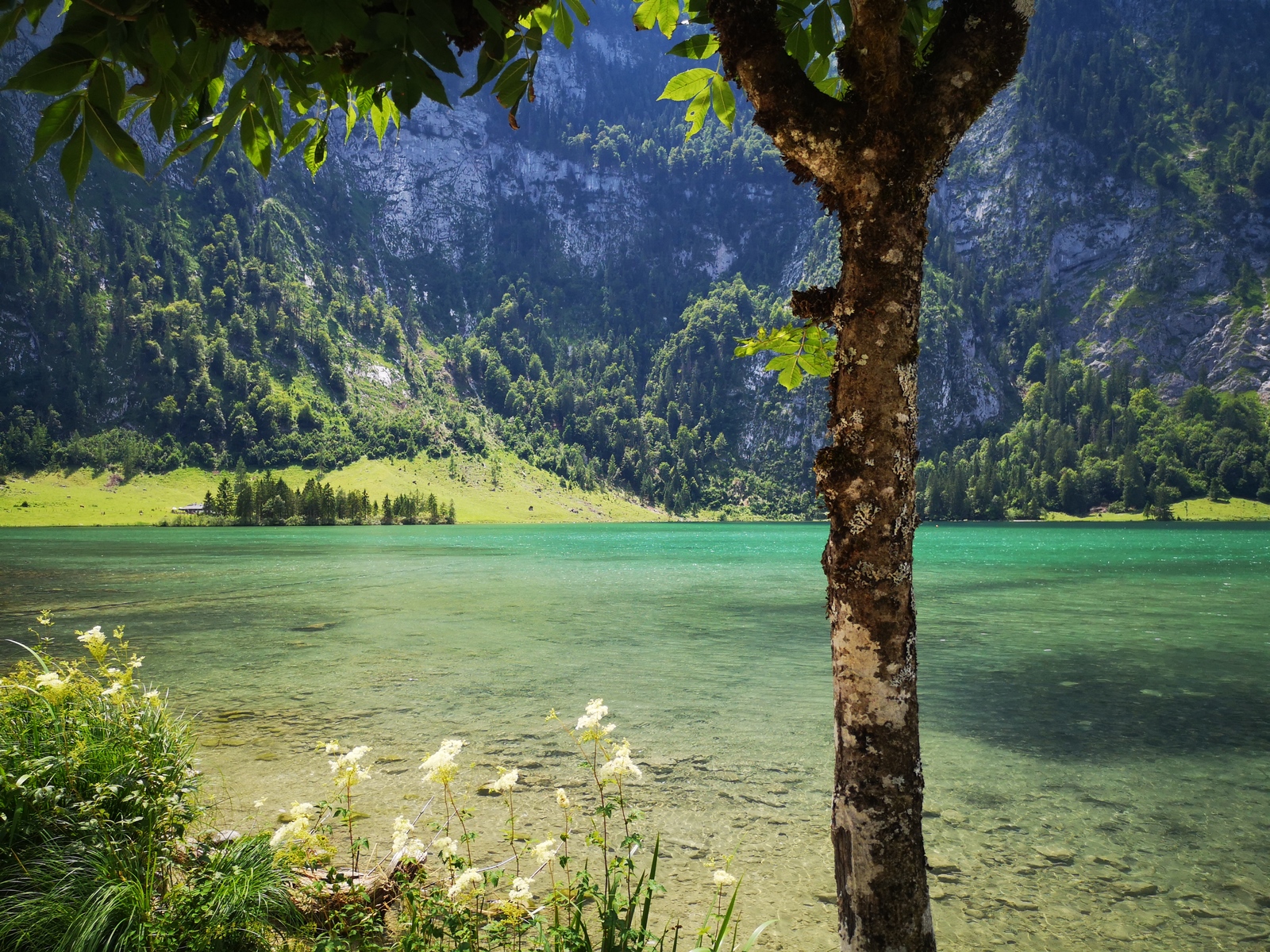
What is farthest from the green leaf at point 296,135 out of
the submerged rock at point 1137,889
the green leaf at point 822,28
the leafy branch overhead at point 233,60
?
the submerged rock at point 1137,889

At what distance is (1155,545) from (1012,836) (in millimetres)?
95985

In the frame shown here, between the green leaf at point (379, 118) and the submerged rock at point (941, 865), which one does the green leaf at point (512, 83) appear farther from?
the submerged rock at point (941, 865)

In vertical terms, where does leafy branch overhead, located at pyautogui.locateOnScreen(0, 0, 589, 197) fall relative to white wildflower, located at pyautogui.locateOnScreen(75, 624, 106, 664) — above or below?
above

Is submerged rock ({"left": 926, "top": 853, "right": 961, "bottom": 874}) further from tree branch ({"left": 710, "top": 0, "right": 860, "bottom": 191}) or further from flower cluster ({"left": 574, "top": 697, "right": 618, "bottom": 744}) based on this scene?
tree branch ({"left": 710, "top": 0, "right": 860, "bottom": 191})

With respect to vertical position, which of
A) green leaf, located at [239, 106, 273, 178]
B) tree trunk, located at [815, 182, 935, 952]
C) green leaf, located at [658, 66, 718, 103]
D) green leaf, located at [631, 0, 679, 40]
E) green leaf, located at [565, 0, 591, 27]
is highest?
green leaf, located at [631, 0, 679, 40]

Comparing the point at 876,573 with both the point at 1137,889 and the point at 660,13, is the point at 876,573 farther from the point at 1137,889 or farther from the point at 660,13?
the point at 1137,889

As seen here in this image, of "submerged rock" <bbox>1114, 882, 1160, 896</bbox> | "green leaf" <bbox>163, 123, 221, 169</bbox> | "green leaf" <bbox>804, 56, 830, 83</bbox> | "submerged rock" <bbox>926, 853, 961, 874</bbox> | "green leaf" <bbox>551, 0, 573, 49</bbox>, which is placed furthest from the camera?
"submerged rock" <bbox>926, 853, 961, 874</bbox>

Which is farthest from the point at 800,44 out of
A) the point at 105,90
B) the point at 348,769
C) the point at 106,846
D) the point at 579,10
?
the point at 106,846

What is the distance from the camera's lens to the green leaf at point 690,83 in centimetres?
307

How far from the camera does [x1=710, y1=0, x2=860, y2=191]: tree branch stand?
8.48 feet

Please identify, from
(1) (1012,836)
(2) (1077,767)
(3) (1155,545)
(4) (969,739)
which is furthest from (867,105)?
(3) (1155,545)

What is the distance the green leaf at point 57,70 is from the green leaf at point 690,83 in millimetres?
1988

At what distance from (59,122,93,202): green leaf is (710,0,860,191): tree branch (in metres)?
1.98

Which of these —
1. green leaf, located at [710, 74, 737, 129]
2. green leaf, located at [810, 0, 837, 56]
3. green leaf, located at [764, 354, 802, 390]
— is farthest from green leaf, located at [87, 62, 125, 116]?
green leaf, located at [810, 0, 837, 56]
